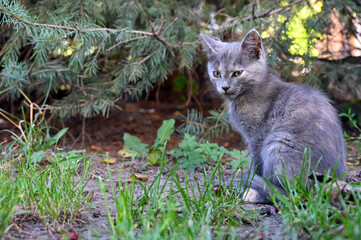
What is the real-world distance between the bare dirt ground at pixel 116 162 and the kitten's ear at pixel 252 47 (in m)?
1.04

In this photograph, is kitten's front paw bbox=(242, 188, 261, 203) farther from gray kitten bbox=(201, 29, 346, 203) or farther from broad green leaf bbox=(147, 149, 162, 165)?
broad green leaf bbox=(147, 149, 162, 165)

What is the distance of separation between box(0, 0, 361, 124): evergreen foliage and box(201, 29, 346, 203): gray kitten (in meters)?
0.49

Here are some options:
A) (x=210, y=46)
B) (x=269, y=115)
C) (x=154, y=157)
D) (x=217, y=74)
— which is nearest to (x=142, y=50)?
(x=210, y=46)

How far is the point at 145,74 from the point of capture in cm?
413

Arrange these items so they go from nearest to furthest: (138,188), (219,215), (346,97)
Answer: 1. (219,215)
2. (138,188)
3. (346,97)

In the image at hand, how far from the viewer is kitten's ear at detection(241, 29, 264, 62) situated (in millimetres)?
3170

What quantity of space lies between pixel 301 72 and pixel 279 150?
157cm

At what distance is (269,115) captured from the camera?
3.06 m

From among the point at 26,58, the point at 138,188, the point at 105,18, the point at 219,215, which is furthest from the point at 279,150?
the point at 26,58

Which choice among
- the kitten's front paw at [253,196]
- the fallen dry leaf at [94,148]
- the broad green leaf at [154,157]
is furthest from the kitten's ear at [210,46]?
the fallen dry leaf at [94,148]

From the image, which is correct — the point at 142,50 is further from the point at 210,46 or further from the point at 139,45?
the point at 210,46

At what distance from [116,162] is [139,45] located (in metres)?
1.19

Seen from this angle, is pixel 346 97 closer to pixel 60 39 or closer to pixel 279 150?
pixel 279 150

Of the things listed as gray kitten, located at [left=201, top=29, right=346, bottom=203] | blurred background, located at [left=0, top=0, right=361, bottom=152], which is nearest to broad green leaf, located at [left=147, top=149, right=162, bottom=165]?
blurred background, located at [left=0, top=0, right=361, bottom=152]
